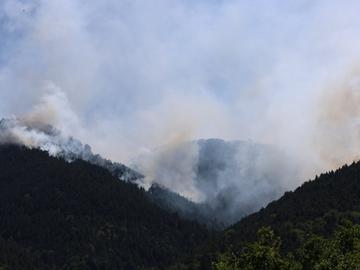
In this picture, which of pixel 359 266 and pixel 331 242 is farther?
pixel 331 242

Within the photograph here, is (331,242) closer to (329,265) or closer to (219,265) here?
(329,265)

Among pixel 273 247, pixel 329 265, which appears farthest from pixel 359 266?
pixel 273 247

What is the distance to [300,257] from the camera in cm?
10681

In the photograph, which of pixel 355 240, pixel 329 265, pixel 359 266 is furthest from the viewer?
pixel 355 240

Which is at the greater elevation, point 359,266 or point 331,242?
point 331,242

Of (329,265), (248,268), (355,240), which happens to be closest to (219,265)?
(248,268)

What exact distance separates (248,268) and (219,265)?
12.9ft

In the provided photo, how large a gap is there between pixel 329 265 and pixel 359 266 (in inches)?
257

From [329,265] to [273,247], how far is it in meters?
7.96

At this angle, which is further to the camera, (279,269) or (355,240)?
(355,240)

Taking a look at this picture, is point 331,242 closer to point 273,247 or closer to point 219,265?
point 273,247

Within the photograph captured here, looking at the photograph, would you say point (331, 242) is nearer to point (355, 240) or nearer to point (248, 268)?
point (355, 240)

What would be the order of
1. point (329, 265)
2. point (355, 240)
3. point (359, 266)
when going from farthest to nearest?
1. point (355, 240)
2. point (329, 265)
3. point (359, 266)

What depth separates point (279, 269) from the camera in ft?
305
